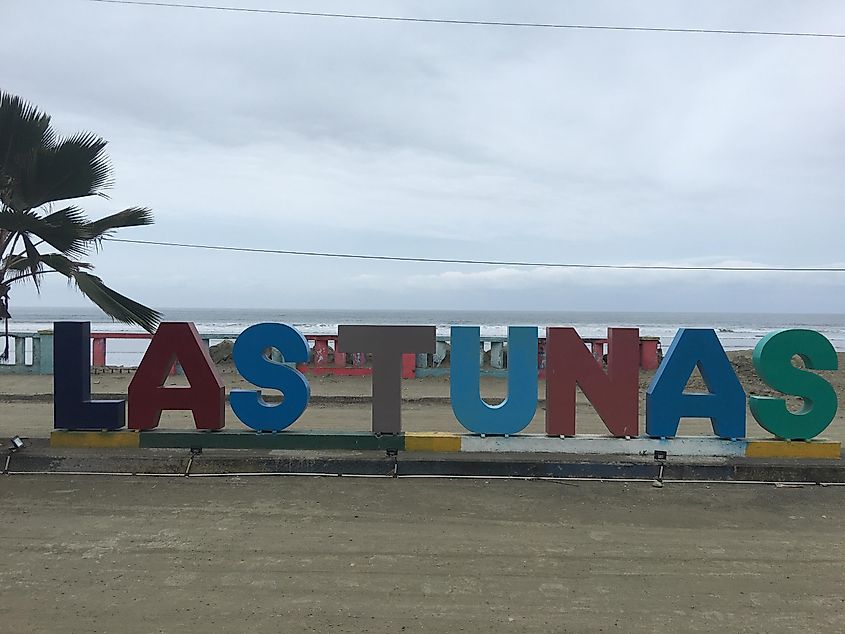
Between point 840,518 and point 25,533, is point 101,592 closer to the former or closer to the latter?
point 25,533

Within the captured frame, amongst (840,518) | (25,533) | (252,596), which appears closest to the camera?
(252,596)

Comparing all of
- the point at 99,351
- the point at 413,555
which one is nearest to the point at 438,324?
the point at 99,351

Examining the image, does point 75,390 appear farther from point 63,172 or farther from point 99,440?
point 63,172

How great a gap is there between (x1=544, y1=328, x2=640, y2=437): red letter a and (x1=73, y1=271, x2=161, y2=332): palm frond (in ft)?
16.4

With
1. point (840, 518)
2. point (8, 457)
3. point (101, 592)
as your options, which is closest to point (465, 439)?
point (840, 518)

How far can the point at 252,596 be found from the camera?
448 cm

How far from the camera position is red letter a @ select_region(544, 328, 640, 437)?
791cm

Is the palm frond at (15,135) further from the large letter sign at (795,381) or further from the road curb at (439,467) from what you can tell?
the large letter sign at (795,381)

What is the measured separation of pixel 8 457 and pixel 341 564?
509cm

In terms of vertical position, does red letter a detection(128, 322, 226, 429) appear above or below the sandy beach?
above

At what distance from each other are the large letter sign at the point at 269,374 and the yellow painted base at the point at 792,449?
17.9ft

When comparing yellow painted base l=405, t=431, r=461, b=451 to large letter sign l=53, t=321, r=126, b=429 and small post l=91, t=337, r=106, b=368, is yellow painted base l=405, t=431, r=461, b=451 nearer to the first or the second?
large letter sign l=53, t=321, r=126, b=429

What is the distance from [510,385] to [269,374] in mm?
2943

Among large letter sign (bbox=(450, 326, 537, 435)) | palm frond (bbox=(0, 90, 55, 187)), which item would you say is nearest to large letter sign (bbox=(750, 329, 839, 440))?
large letter sign (bbox=(450, 326, 537, 435))
